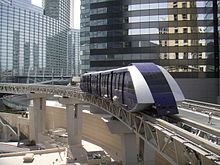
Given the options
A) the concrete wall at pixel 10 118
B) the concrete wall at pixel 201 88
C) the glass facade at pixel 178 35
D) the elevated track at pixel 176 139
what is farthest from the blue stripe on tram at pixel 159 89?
the concrete wall at pixel 10 118

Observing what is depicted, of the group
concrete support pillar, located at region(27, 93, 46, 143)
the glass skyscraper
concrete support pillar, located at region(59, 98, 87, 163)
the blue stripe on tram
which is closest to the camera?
the blue stripe on tram

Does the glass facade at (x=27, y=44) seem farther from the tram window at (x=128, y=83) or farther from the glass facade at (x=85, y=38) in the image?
the tram window at (x=128, y=83)

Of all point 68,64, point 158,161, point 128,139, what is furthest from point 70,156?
point 68,64

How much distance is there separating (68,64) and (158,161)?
135m

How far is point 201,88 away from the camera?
2525 inches

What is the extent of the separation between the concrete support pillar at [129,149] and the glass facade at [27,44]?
10662 centimetres

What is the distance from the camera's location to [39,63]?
482 ft

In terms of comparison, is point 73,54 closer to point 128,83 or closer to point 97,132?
point 97,132

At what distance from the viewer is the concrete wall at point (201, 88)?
6338cm

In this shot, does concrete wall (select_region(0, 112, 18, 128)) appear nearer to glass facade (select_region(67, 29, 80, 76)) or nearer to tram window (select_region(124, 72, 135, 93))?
tram window (select_region(124, 72, 135, 93))

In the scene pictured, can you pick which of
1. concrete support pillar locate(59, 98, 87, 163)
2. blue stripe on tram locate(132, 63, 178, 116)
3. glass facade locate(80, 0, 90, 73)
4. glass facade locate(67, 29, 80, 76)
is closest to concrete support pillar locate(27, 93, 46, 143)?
concrete support pillar locate(59, 98, 87, 163)

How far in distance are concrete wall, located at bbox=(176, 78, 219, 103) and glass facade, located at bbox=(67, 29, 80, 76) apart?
10669 cm

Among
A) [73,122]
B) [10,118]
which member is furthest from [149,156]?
[10,118]

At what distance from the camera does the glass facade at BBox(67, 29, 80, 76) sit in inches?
6634
